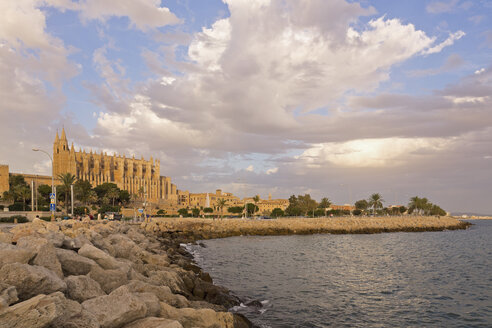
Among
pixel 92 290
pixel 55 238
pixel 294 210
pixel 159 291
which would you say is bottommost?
pixel 294 210

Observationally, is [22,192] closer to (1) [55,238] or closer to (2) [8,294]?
(1) [55,238]

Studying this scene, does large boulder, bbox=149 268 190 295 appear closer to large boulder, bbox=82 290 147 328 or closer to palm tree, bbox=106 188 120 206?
large boulder, bbox=82 290 147 328

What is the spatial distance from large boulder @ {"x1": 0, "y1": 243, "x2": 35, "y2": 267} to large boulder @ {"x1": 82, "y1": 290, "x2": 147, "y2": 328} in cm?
182

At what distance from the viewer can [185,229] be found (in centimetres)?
5569

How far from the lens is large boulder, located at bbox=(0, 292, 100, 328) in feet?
16.5

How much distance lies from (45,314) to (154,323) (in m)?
2.05

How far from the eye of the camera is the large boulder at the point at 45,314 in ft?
16.5

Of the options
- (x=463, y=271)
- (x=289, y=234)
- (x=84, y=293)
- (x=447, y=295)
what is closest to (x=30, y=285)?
(x=84, y=293)

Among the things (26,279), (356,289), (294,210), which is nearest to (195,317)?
(26,279)

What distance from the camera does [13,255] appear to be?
7.20 metres

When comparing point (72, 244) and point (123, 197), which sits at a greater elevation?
point (72, 244)

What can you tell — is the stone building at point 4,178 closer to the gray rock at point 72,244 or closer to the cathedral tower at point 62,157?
the cathedral tower at point 62,157

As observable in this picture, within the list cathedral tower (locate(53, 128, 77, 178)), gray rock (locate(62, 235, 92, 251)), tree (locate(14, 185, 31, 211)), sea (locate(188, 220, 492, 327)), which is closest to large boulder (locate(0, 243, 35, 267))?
gray rock (locate(62, 235, 92, 251))

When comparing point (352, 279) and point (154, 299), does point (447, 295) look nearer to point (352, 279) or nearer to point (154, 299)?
point (352, 279)
